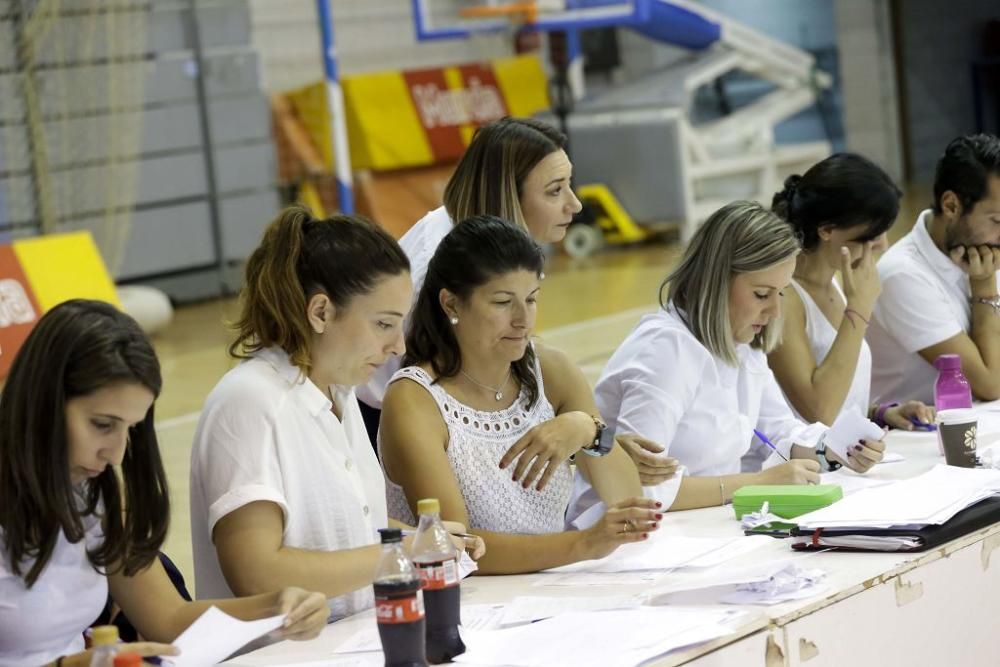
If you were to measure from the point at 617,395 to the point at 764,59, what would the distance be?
10.1 meters

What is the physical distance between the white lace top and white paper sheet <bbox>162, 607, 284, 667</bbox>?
76 cm

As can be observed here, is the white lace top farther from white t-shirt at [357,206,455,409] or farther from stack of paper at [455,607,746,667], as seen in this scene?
stack of paper at [455,607,746,667]

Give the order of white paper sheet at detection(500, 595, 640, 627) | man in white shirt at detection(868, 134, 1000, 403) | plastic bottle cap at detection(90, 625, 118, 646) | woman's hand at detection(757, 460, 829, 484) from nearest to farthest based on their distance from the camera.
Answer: plastic bottle cap at detection(90, 625, 118, 646)
white paper sheet at detection(500, 595, 640, 627)
woman's hand at detection(757, 460, 829, 484)
man in white shirt at detection(868, 134, 1000, 403)

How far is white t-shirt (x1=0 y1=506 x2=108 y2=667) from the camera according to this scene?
2184mm

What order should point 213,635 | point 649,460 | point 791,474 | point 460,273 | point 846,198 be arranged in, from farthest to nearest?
point 846,198
point 791,474
point 649,460
point 460,273
point 213,635

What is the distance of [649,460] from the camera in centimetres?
304

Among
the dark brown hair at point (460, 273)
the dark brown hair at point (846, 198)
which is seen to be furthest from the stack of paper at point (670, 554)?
the dark brown hair at point (846, 198)

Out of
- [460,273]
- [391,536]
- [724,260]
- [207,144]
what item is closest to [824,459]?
[724,260]

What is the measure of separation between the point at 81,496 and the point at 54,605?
0.53 ft

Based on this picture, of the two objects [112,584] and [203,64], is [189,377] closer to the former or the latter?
[203,64]

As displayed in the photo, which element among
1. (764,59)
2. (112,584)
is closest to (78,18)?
(764,59)

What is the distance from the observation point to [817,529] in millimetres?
2648

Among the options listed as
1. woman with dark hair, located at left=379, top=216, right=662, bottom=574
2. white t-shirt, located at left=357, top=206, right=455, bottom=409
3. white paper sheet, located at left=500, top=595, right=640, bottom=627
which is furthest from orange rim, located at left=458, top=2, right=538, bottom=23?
white paper sheet, located at left=500, top=595, right=640, bottom=627

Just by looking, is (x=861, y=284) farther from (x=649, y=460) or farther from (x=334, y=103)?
(x=334, y=103)
